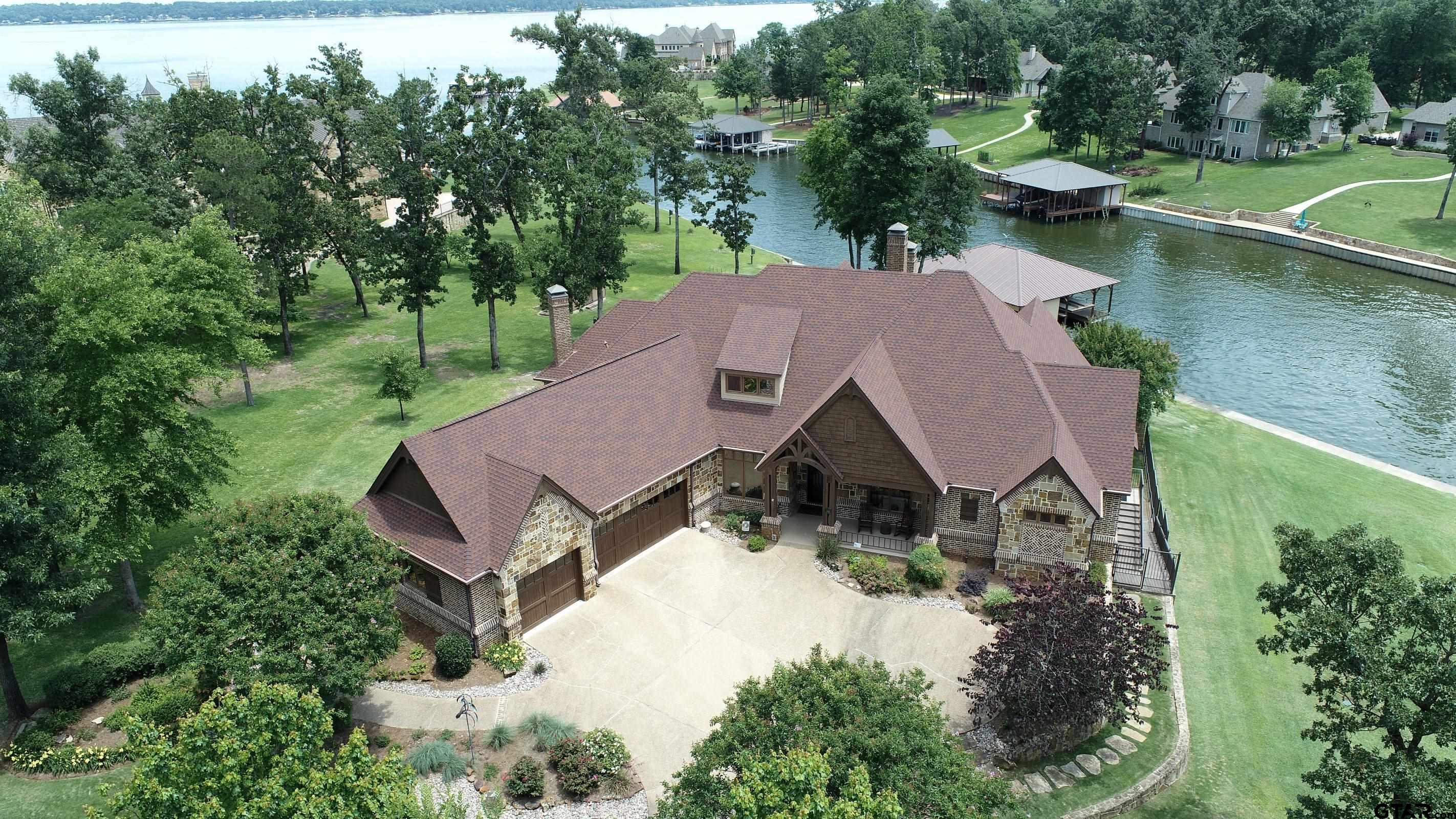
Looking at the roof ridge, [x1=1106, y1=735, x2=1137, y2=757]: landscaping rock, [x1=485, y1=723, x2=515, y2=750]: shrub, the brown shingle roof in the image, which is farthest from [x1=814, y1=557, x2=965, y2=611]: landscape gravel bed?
[x1=485, y1=723, x2=515, y2=750]: shrub

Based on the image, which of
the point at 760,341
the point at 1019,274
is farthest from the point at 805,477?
the point at 1019,274

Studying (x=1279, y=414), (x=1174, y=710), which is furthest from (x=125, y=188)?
(x=1279, y=414)

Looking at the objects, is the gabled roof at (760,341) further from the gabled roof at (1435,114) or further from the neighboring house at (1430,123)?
the gabled roof at (1435,114)

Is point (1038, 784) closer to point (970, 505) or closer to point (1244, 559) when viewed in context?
point (970, 505)

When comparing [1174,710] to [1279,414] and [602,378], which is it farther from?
[1279,414]

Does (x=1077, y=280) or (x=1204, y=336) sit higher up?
(x=1077, y=280)
